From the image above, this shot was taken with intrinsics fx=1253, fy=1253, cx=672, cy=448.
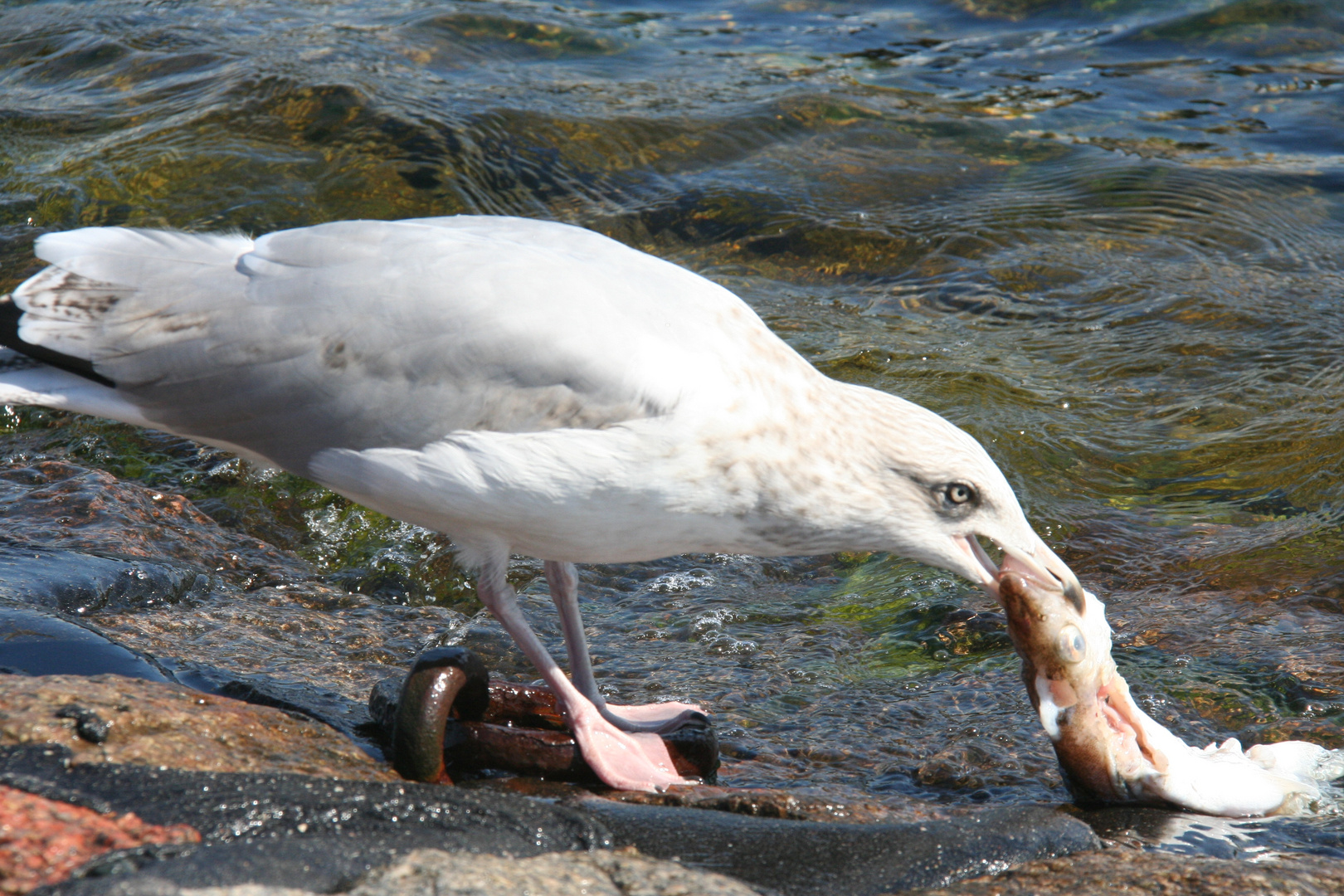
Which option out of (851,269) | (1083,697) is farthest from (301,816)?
(851,269)

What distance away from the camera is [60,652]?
3.54 metres

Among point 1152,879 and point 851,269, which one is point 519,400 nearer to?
point 1152,879

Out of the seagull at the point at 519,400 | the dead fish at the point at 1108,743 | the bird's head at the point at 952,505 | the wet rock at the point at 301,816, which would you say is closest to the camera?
the wet rock at the point at 301,816

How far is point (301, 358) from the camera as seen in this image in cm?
374

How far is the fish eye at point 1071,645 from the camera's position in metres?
3.48

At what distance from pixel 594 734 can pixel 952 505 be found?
1.27 metres

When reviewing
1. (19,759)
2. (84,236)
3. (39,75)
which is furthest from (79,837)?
(39,75)

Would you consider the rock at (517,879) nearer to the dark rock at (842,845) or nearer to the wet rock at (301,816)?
the wet rock at (301,816)

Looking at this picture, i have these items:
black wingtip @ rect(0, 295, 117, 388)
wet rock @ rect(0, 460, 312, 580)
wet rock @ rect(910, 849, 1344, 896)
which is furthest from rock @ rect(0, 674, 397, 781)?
wet rock @ rect(0, 460, 312, 580)

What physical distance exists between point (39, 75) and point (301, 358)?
24.7ft

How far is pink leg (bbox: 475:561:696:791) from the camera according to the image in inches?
141

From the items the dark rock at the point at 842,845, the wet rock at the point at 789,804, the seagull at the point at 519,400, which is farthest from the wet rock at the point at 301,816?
the seagull at the point at 519,400

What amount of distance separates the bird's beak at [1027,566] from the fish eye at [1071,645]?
3.2 inches

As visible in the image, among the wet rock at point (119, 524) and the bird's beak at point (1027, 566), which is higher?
the bird's beak at point (1027, 566)
